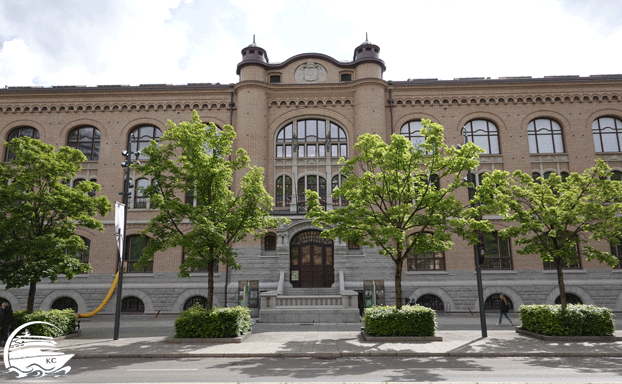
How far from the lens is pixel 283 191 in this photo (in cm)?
2684

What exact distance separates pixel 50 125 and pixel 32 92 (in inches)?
104

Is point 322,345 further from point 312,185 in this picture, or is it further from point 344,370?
point 312,185

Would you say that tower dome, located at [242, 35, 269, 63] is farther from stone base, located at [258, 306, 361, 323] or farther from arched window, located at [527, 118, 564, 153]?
arched window, located at [527, 118, 564, 153]

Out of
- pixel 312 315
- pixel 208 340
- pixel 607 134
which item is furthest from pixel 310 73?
pixel 607 134

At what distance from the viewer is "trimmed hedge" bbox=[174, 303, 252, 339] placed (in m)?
15.5

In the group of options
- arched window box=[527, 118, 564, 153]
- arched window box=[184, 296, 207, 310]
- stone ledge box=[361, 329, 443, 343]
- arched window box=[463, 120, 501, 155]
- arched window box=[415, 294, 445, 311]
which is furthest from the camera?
arched window box=[463, 120, 501, 155]

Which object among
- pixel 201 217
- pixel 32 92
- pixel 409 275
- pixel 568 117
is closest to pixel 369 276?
pixel 409 275

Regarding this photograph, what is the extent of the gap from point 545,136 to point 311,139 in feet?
51.2

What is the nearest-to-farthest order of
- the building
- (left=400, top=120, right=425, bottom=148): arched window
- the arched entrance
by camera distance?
the building
the arched entrance
(left=400, top=120, right=425, bottom=148): arched window

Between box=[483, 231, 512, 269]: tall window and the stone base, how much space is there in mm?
10084

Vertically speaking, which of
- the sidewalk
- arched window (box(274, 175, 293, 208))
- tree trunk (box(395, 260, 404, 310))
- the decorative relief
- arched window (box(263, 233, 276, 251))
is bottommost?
the sidewalk

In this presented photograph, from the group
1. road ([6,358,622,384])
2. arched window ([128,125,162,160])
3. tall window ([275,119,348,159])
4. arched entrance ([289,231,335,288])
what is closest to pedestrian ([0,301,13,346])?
road ([6,358,622,384])

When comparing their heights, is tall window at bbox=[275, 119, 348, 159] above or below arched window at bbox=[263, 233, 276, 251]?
above

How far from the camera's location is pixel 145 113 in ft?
92.4
